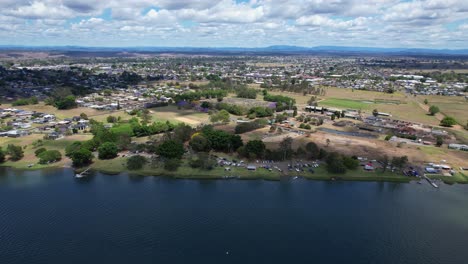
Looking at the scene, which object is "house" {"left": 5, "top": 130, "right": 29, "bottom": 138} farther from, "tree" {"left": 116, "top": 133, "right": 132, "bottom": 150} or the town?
"tree" {"left": 116, "top": 133, "right": 132, "bottom": 150}

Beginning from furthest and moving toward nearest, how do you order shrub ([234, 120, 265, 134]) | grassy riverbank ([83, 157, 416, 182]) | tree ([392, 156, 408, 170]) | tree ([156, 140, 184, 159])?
shrub ([234, 120, 265, 134]), tree ([156, 140, 184, 159]), tree ([392, 156, 408, 170]), grassy riverbank ([83, 157, 416, 182])

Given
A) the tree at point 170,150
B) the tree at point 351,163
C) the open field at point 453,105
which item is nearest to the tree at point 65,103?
the tree at point 170,150

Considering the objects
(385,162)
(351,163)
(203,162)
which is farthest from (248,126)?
(385,162)

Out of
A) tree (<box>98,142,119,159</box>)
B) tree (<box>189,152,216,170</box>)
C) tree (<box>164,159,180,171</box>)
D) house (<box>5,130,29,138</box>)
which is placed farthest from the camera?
house (<box>5,130,29,138</box>)

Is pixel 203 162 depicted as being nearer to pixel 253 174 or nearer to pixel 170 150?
pixel 170 150

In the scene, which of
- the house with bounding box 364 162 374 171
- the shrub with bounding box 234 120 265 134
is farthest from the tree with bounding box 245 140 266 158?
the house with bounding box 364 162 374 171

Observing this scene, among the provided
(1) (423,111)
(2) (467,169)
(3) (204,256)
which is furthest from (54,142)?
(1) (423,111)

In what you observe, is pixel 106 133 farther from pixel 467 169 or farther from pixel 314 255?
pixel 467 169
